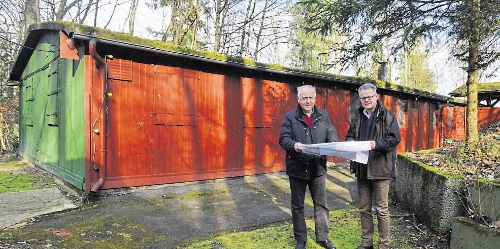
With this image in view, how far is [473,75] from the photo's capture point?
7.19m

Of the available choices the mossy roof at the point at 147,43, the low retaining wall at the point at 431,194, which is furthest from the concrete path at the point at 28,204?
the low retaining wall at the point at 431,194

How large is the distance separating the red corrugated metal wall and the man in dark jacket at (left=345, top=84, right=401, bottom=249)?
493 centimetres

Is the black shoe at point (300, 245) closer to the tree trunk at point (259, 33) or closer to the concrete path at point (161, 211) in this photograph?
the concrete path at point (161, 211)

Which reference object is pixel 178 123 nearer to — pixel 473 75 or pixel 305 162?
pixel 305 162

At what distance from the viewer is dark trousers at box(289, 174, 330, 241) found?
3680 millimetres

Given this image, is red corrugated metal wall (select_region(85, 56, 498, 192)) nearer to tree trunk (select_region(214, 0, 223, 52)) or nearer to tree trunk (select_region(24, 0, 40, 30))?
tree trunk (select_region(214, 0, 223, 52))

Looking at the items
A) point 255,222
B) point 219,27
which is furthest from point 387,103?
point 255,222

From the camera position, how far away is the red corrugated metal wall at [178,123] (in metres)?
6.86

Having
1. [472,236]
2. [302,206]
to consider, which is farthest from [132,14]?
[472,236]

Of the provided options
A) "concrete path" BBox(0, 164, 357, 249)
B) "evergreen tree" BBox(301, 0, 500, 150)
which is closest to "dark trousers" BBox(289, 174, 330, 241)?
"concrete path" BBox(0, 164, 357, 249)

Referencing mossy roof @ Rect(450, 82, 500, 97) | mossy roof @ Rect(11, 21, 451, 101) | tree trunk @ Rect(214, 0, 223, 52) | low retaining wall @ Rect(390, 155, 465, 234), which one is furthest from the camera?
mossy roof @ Rect(450, 82, 500, 97)

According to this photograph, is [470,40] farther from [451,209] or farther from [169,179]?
[169,179]

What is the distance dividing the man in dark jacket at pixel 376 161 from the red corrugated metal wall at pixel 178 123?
4.93 metres

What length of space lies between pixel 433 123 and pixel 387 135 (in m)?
15.2
